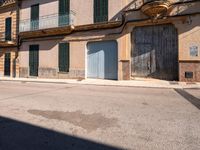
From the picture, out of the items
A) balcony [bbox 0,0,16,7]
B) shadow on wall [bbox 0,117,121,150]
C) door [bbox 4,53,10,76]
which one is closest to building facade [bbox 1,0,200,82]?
door [bbox 4,53,10,76]

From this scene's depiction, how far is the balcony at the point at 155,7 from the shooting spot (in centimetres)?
1408

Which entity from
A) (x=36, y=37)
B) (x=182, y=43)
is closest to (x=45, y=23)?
(x=36, y=37)

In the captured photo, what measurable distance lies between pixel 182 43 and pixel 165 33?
62.8 inches

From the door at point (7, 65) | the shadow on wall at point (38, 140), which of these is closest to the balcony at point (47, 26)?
the door at point (7, 65)

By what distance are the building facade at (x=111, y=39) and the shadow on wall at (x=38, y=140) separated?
12.0 meters

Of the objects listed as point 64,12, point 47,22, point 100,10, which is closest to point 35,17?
point 47,22

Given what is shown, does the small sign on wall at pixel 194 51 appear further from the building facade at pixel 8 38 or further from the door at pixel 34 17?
the building facade at pixel 8 38

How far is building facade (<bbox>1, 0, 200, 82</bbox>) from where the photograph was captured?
14.2 metres

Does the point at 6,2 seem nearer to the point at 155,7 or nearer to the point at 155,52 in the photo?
the point at 155,7

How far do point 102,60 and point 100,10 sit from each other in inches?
166

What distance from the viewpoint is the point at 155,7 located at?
46.9 feet

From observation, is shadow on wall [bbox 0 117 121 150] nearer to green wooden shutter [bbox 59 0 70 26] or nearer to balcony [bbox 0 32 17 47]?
green wooden shutter [bbox 59 0 70 26]

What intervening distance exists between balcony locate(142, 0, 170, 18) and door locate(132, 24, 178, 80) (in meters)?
1.11

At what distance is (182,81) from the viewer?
46.5ft
